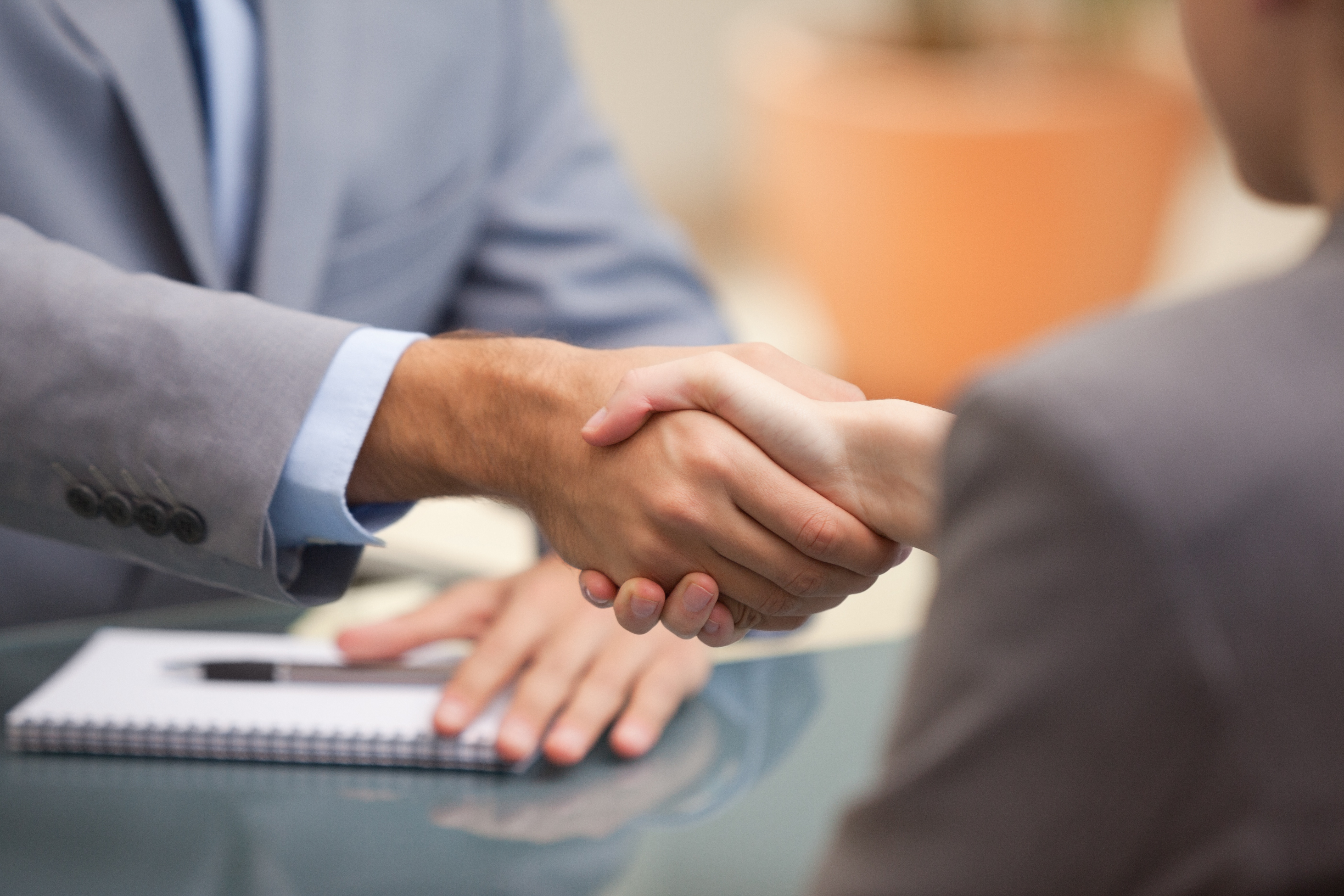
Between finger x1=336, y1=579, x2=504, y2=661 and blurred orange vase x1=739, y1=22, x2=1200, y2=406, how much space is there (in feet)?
A: 5.43

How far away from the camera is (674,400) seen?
71 cm

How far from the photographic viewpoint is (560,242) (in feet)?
3.64

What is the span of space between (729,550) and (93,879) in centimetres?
36

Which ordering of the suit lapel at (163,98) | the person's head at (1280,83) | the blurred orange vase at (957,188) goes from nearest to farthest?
the person's head at (1280,83) → the suit lapel at (163,98) → the blurred orange vase at (957,188)

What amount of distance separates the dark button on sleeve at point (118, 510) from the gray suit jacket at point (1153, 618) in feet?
1.71

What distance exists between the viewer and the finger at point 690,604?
708 mm

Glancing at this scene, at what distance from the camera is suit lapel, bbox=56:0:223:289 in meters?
0.84

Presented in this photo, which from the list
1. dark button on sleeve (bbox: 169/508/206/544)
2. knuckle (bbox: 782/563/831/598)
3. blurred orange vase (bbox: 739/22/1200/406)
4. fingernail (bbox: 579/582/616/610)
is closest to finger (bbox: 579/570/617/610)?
fingernail (bbox: 579/582/616/610)

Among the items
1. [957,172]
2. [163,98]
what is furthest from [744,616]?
[957,172]

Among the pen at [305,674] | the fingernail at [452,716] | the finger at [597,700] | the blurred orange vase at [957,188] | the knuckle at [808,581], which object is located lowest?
the blurred orange vase at [957,188]

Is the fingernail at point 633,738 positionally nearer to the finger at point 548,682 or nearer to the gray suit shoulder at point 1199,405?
the finger at point 548,682

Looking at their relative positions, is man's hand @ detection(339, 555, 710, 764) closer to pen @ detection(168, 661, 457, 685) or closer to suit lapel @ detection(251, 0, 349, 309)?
pen @ detection(168, 661, 457, 685)

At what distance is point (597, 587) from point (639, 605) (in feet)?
0.14

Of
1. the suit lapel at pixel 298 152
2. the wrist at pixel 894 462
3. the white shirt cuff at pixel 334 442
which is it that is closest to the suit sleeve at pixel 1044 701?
the wrist at pixel 894 462
